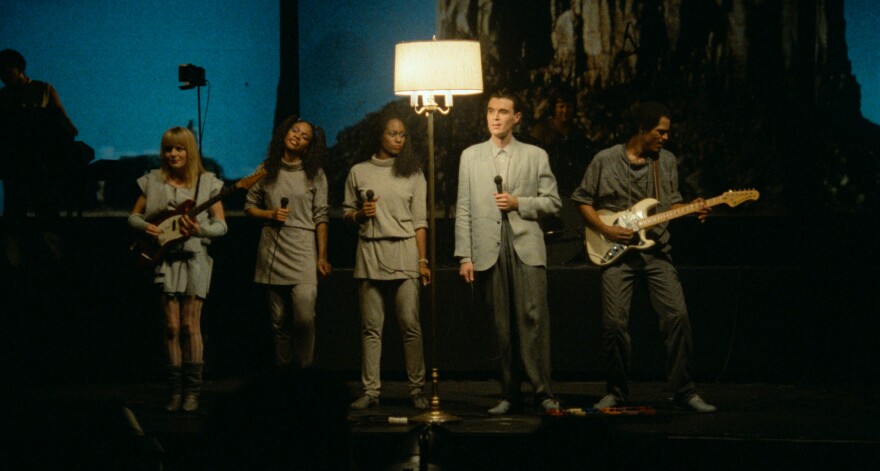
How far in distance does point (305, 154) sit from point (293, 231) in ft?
1.56

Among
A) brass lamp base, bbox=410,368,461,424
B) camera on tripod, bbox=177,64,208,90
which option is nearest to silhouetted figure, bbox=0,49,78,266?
camera on tripod, bbox=177,64,208,90

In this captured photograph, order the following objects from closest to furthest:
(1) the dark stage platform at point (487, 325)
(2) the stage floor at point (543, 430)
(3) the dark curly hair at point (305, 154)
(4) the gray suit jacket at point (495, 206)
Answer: (2) the stage floor at point (543, 430)
(4) the gray suit jacket at point (495, 206)
(3) the dark curly hair at point (305, 154)
(1) the dark stage platform at point (487, 325)

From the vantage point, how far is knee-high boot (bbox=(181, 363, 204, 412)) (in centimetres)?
646

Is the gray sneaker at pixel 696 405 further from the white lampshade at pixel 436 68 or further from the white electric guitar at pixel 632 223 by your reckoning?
the white lampshade at pixel 436 68

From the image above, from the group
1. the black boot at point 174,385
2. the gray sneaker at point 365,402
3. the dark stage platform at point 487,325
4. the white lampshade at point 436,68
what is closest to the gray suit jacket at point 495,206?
the white lampshade at point 436,68

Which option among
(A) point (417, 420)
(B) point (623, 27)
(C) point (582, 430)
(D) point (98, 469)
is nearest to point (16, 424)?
(D) point (98, 469)

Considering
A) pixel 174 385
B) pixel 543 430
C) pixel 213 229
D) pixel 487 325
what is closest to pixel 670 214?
pixel 487 325

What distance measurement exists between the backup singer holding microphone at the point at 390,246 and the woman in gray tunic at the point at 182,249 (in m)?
0.84

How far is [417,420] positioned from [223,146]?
10.7 feet

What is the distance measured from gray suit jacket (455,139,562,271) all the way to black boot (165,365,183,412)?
1784 millimetres

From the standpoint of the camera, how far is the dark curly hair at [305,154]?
6.64 metres

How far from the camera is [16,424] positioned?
3.38m

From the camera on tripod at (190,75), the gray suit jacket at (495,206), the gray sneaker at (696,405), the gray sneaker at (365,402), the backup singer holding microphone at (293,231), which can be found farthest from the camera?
the camera on tripod at (190,75)

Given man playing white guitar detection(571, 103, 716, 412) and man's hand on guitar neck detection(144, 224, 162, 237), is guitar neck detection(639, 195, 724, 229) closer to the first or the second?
man playing white guitar detection(571, 103, 716, 412)
